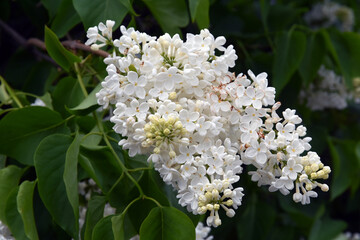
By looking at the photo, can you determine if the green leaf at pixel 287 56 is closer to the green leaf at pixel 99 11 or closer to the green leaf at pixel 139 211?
the green leaf at pixel 99 11

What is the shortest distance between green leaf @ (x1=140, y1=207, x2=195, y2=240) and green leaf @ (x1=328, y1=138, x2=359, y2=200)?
4.26 feet

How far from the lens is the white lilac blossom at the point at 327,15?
2811 mm

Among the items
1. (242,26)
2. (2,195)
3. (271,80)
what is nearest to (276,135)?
(2,195)

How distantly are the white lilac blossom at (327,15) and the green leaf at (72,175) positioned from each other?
2.03 m

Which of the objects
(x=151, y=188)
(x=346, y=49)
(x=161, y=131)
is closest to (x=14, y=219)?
(x=151, y=188)

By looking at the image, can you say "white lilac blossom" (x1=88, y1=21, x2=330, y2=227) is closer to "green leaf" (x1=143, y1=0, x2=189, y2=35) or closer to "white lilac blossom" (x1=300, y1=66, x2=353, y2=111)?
"green leaf" (x1=143, y1=0, x2=189, y2=35)

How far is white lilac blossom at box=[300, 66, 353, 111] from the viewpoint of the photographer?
2162 mm

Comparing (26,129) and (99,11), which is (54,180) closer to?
(26,129)

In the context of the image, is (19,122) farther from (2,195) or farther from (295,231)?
(295,231)

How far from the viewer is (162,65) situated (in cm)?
97

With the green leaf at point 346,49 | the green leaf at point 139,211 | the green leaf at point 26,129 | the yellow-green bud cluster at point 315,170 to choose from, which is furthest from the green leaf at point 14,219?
the green leaf at point 346,49

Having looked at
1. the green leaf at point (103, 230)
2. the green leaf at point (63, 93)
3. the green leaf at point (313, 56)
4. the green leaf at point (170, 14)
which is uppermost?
the green leaf at point (170, 14)

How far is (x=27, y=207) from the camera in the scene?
42.8 inches

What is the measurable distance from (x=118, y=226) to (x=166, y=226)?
9 cm
